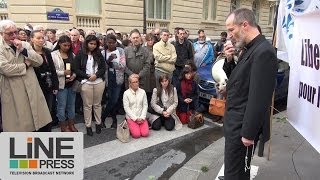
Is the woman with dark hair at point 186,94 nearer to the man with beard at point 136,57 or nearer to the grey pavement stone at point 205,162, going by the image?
the man with beard at point 136,57

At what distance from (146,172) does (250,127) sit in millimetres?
2331

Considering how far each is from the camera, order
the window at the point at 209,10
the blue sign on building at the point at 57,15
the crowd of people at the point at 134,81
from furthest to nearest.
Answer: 1. the window at the point at 209,10
2. the blue sign on building at the point at 57,15
3. the crowd of people at the point at 134,81

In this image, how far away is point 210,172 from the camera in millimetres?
Answer: 4641

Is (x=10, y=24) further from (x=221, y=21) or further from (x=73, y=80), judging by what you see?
(x=221, y=21)

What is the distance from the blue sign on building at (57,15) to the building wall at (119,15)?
0.12 metres

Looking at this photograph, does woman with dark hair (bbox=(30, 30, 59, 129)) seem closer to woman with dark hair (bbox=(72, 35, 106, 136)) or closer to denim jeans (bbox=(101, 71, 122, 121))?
woman with dark hair (bbox=(72, 35, 106, 136))

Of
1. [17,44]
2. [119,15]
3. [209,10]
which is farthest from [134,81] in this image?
[209,10]

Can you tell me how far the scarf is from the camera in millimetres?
7371

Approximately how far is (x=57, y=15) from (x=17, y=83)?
392 inches

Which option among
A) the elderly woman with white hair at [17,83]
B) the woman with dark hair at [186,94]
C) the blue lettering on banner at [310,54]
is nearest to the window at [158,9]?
the woman with dark hair at [186,94]

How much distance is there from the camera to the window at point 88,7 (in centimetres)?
1491

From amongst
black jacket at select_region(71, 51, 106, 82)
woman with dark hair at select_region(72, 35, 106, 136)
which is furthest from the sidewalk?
black jacket at select_region(71, 51, 106, 82)

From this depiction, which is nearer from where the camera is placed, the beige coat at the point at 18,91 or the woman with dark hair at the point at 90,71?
the beige coat at the point at 18,91

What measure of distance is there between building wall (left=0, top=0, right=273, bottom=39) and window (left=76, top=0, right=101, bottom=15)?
226 millimetres
